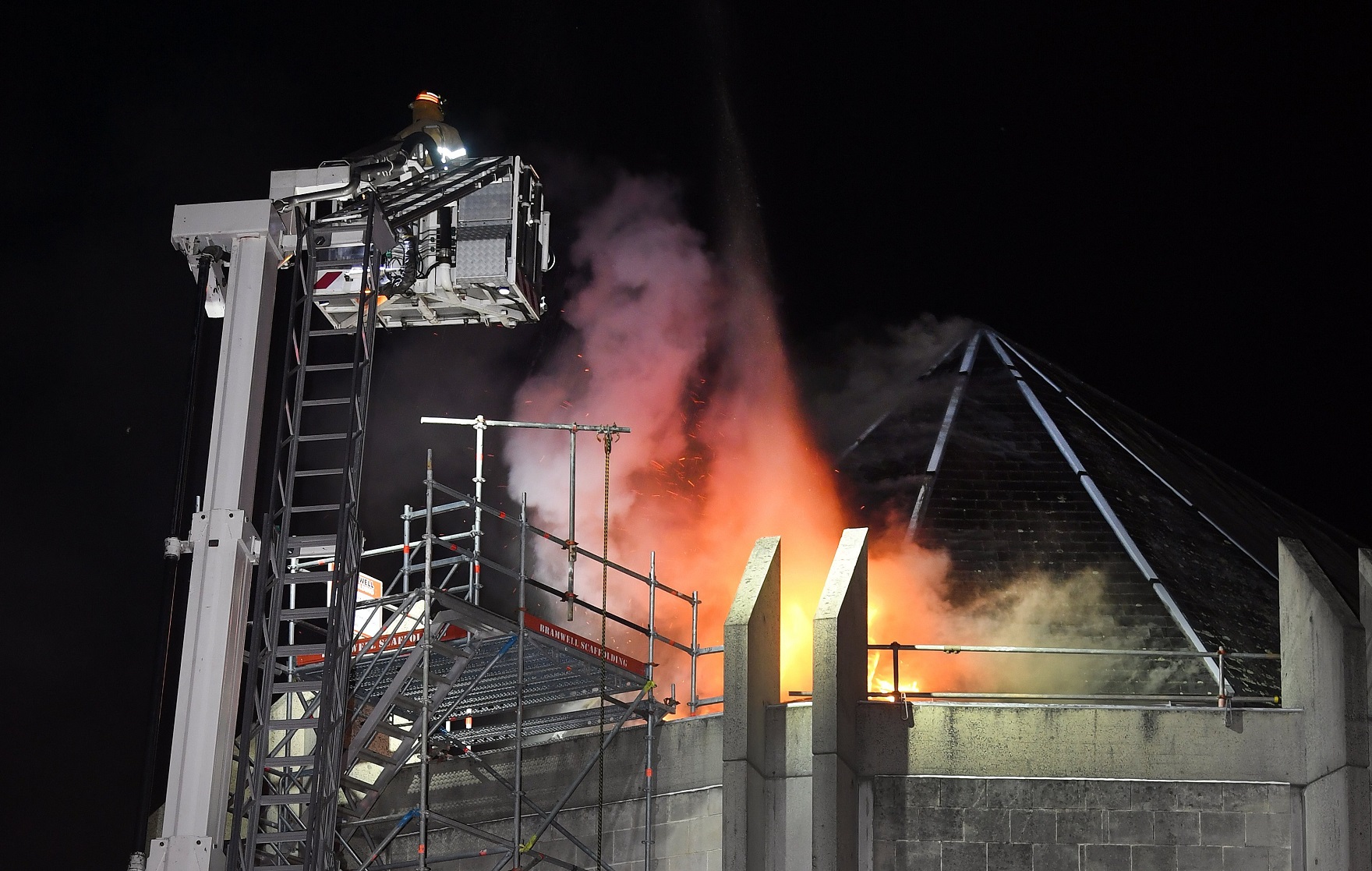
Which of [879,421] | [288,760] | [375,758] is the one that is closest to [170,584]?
[288,760]

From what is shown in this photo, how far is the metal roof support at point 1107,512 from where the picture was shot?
1838 cm

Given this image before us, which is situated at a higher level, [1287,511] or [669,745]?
[1287,511]

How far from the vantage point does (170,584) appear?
1448 cm

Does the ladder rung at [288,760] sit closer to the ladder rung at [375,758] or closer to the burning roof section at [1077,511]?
the ladder rung at [375,758]

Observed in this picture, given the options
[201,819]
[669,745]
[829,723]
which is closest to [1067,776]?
[829,723]

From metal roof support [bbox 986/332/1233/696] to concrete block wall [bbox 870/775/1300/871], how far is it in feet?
4.53

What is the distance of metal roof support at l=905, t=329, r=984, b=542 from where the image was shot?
69.5 feet

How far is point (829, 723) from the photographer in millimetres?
15867

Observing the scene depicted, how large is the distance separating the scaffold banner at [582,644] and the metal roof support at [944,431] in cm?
431

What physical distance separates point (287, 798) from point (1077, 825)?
7963 mm

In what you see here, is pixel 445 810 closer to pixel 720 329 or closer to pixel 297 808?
pixel 297 808

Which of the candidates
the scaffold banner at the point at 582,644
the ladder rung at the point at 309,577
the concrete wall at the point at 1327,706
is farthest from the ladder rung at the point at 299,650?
the concrete wall at the point at 1327,706

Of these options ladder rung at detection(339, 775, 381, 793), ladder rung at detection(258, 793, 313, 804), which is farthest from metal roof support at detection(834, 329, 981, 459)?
ladder rung at detection(258, 793, 313, 804)

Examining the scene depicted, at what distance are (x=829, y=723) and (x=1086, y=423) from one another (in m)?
10.4
